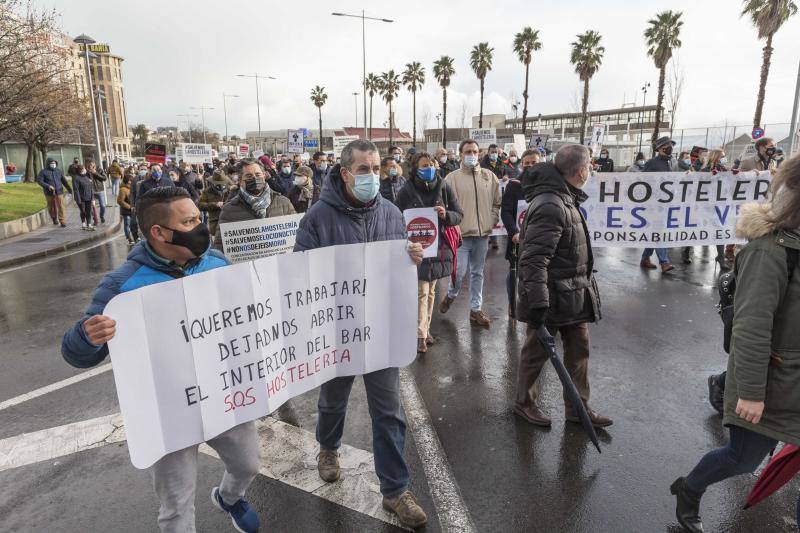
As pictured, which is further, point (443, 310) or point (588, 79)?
point (588, 79)

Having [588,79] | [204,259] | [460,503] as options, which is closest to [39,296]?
[204,259]

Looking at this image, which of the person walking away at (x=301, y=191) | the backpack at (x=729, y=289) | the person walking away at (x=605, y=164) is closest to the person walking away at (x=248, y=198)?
the person walking away at (x=301, y=191)

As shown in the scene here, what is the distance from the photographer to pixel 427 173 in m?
5.23

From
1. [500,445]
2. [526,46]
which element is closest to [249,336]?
[500,445]

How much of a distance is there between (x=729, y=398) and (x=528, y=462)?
1.38m

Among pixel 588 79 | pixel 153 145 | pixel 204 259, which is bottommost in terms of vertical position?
pixel 204 259

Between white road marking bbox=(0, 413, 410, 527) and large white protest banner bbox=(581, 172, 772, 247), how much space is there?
618 cm

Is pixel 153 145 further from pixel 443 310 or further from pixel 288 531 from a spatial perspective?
pixel 288 531

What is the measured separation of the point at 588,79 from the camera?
41.5 m

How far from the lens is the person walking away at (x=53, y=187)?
14812mm

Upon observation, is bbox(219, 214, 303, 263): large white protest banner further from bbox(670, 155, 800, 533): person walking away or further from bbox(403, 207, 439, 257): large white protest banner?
bbox(670, 155, 800, 533): person walking away

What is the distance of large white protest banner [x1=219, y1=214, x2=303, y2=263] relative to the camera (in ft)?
15.3

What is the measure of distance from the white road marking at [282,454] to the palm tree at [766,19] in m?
30.6

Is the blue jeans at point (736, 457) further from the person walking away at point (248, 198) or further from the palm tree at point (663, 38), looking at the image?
the palm tree at point (663, 38)
